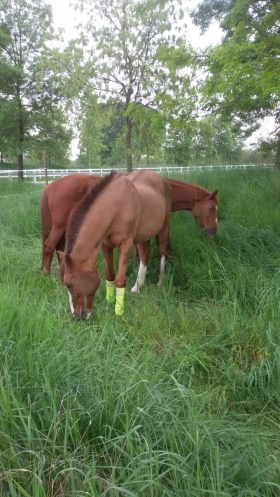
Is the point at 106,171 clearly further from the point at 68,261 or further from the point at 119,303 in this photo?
the point at 68,261

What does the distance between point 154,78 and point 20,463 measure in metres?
13.6

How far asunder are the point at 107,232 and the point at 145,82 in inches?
437

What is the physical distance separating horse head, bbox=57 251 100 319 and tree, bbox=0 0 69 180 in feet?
50.2

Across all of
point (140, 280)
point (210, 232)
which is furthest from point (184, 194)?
point (140, 280)

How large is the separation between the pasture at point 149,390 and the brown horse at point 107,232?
23 centimetres

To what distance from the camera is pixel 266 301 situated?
3.39 meters

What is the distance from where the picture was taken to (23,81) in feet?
58.3

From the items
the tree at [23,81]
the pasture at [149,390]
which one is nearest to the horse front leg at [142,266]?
the pasture at [149,390]

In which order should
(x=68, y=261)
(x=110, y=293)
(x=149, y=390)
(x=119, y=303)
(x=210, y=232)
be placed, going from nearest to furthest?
(x=149, y=390) → (x=68, y=261) → (x=119, y=303) → (x=110, y=293) → (x=210, y=232)

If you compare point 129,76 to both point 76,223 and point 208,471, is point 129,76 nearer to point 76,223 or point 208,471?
point 76,223

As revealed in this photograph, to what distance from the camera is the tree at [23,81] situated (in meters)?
17.5

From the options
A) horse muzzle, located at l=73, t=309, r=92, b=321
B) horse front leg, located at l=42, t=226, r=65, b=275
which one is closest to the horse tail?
horse front leg, located at l=42, t=226, r=65, b=275

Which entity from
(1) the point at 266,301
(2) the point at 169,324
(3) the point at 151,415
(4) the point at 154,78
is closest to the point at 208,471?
(3) the point at 151,415

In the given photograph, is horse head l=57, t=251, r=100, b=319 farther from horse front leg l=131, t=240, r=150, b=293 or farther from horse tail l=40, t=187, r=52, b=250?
horse tail l=40, t=187, r=52, b=250
